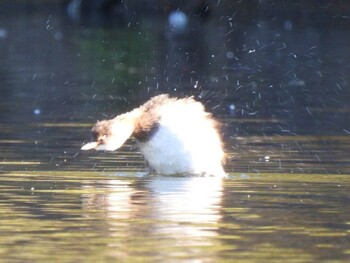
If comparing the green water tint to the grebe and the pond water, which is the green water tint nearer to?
the pond water

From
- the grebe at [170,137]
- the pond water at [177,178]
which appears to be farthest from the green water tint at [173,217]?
the grebe at [170,137]

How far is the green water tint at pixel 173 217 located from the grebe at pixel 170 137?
0.18m

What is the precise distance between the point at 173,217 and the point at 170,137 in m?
2.77

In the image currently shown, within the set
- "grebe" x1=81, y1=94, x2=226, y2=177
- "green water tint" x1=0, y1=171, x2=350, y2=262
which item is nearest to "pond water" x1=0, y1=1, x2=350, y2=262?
"green water tint" x1=0, y1=171, x2=350, y2=262

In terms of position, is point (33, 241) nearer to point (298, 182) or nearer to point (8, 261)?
point (8, 261)

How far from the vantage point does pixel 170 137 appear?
11.9 metres

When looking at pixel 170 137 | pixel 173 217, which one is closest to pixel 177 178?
pixel 170 137

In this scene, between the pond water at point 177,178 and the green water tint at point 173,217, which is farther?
the pond water at point 177,178

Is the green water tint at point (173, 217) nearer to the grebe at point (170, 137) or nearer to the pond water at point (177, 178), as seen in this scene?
the pond water at point (177, 178)

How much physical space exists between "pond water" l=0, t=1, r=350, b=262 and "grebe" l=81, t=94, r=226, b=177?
0.17 meters

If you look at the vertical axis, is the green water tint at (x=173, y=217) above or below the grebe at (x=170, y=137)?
below

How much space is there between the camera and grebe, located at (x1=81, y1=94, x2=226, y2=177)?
11.9 meters

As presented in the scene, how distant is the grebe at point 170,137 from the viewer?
468 inches

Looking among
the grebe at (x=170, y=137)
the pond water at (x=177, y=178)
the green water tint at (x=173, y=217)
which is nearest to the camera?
the green water tint at (x=173, y=217)
